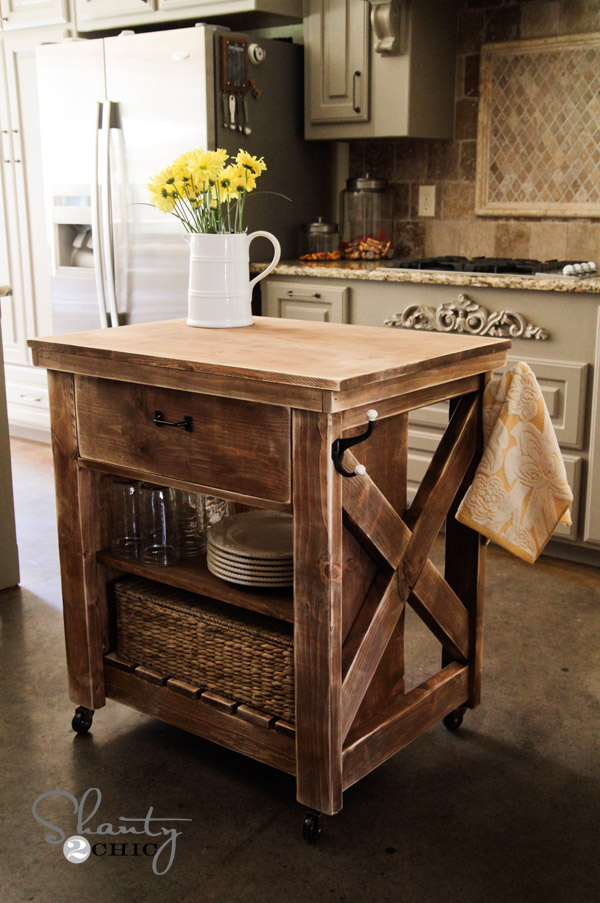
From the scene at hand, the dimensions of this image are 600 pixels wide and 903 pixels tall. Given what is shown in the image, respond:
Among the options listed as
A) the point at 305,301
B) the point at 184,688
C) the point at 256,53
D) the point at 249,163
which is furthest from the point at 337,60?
the point at 184,688

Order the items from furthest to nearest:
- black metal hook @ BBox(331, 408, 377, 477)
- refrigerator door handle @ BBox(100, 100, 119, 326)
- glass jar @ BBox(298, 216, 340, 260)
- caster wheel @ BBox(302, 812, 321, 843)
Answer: glass jar @ BBox(298, 216, 340, 260)
refrigerator door handle @ BBox(100, 100, 119, 326)
caster wheel @ BBox(302, 812, 321, 843)
black metal hook @ BBox(331, 408, 377, 477)

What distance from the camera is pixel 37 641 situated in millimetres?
2545

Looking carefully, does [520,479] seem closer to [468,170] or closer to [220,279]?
[220,279]

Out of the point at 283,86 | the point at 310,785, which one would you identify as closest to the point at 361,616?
the point at 310,785

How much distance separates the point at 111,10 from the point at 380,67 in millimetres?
1221

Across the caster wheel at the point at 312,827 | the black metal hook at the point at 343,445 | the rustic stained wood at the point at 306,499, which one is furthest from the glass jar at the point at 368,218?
the caster wheel at the point at 312,827

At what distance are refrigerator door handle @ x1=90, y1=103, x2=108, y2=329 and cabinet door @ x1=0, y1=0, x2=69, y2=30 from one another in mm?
657

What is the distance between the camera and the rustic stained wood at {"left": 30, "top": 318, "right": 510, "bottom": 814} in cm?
158

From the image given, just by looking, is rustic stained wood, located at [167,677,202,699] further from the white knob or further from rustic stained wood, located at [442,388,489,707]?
the white knob

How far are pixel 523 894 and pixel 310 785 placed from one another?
1.31ft

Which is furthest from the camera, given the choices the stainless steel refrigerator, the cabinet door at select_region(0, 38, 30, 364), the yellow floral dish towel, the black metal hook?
the cabinet door at select_region(0, 38, 30, 364)

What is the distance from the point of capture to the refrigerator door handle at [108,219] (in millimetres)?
3764

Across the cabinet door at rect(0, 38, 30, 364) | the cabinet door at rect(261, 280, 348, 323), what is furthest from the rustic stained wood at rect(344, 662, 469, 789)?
the cabinet door at rect(0, 38, 30, 364)

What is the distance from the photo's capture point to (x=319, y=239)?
390cm
